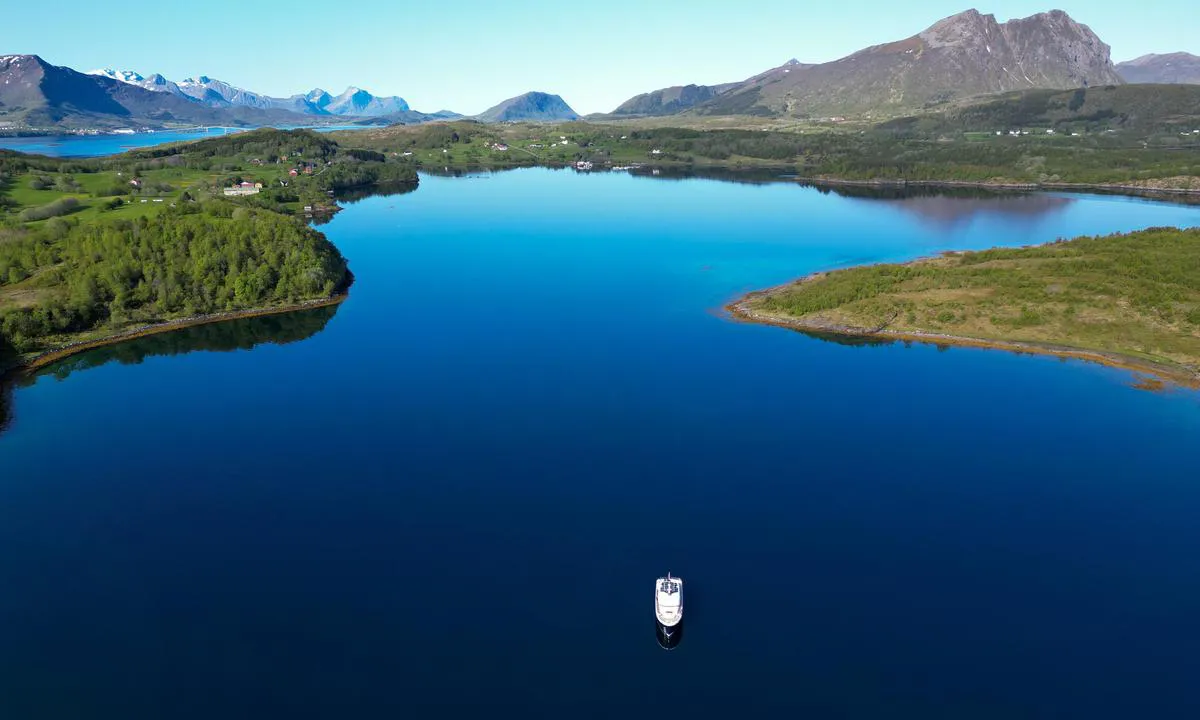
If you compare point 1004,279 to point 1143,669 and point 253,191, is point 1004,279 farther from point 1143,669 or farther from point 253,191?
point 253,191

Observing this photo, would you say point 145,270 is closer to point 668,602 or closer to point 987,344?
point 668,602

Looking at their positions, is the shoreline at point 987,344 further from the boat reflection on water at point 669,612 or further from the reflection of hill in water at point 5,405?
the reflection of hill in water at point 5,405

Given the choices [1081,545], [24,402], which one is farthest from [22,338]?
[1081,545]

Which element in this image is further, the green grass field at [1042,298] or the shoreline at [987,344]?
the green grass field at [1042,298]

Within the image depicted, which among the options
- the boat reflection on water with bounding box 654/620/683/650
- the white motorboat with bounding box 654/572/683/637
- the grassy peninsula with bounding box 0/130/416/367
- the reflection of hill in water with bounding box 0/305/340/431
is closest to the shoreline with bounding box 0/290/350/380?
the grassy peninsula with bounding box 0/130/416/367

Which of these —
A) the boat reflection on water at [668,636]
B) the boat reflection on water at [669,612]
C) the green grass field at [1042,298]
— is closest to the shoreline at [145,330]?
the green grass field at [1042,298]

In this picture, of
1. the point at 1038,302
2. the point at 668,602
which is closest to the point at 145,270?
the point at 668,602

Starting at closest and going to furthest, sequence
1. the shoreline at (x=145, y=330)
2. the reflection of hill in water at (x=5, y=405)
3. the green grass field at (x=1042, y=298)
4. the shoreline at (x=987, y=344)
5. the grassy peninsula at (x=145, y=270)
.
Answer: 1. the reflection of hill in water at (x=5, y=405)
2. the shoreline at (x=987, y=344)
3. the shoreline at (x=145, y=330)
4. the green grass field at (x=1042, y=298)
5. the grassy peninsula at (x=145, y=270)
